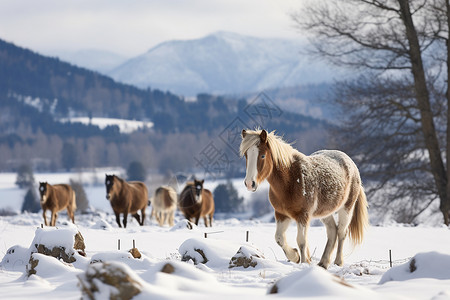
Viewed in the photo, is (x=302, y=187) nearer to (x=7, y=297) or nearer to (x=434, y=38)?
(x=7, y=297)

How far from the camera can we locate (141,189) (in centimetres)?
1989

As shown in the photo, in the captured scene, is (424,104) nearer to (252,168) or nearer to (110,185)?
(110,185)

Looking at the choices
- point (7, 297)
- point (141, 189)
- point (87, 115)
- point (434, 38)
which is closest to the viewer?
point (7, 297)

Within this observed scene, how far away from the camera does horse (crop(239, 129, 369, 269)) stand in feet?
23.5

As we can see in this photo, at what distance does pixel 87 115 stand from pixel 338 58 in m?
157

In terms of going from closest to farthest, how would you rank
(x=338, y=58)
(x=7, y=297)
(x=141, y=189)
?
(x=7, y=297) < (x=338, y=58) < (x=141, y=189)

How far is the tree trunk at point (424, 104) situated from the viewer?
54.3ft

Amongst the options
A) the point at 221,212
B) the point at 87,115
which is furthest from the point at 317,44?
the point at 87,115

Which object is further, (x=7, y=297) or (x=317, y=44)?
(x=317, y=44)

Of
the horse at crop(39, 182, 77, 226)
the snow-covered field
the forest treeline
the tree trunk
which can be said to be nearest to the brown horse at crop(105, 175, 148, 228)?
the horse at crop(39, 182, 77, 226)

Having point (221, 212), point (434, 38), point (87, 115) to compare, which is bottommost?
point (221, 212)

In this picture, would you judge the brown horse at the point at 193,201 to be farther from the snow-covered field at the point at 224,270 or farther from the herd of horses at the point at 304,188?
the herd of horses at the point at 304,188

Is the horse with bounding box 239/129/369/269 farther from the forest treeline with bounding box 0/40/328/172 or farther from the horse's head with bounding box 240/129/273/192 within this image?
the forest treeline with bounding box 0/40/328/172

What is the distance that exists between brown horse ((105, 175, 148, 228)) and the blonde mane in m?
10.8
